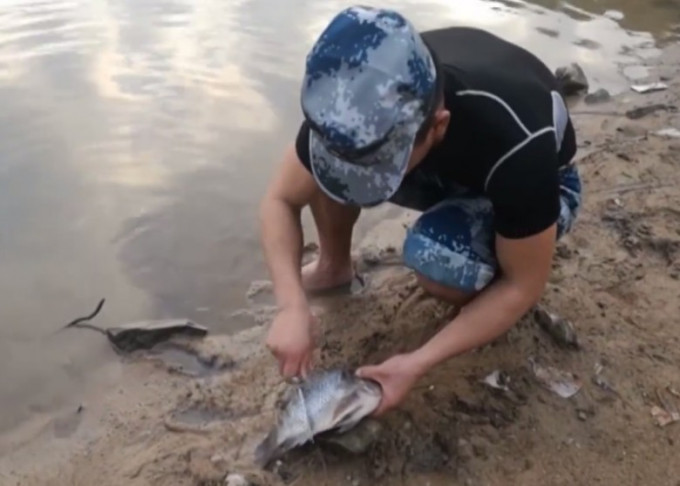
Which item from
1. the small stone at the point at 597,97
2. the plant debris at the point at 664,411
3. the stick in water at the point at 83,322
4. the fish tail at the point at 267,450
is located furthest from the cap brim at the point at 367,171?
the small stone at the point at 597,97

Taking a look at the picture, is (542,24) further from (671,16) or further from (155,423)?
(155,423)

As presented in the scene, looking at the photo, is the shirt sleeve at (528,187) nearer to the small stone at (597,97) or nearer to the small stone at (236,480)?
the small stone at (236,480)

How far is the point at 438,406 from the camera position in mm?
2613

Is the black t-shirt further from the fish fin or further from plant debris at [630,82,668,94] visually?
plant debris at [630,82,668,94]

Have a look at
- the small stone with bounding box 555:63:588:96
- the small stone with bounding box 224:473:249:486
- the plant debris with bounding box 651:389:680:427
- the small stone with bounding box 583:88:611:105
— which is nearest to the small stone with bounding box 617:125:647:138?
the small stone with bounding box 583:88:611:105

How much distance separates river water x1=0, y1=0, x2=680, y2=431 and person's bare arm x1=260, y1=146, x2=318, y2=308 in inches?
32.7

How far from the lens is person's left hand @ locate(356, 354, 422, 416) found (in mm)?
2301

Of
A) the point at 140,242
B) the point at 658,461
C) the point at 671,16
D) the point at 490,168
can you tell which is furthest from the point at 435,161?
the point at 671,16

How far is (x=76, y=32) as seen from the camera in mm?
5570

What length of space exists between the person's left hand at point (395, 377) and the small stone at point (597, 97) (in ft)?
11.4

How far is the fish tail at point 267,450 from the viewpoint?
2.45 meters

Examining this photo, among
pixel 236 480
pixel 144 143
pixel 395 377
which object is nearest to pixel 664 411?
pixel 395 377

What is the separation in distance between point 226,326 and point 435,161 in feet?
4.03

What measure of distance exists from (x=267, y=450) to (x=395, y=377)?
44cm
